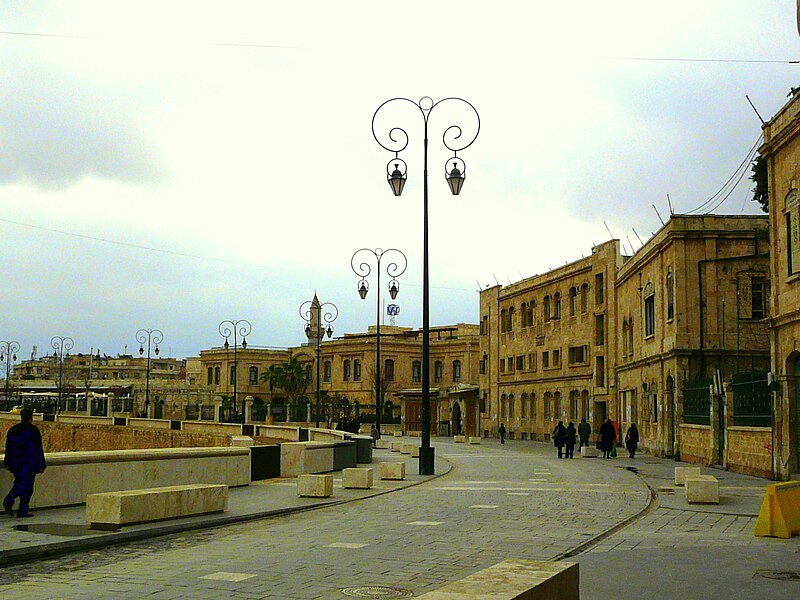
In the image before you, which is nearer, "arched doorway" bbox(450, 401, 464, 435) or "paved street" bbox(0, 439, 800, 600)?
"paved street" bbox(0, 439, 800, 600)

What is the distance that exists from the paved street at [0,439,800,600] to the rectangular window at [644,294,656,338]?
863 inches

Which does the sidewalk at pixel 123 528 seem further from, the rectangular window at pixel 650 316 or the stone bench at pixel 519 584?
the rectangular window at pixel 650 316

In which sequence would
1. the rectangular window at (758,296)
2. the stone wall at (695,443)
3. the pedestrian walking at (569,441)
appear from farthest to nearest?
the pedestrian walking at (569,441) → the rectangular window at (758,296) → the stone wall at (695,443)

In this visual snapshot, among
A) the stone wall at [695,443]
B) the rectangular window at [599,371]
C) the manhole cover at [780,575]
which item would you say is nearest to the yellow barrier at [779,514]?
the manhole cover at [780,575]

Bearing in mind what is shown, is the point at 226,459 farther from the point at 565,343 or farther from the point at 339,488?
the point at 565,343

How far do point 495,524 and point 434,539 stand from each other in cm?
221

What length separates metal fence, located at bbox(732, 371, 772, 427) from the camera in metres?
26.3

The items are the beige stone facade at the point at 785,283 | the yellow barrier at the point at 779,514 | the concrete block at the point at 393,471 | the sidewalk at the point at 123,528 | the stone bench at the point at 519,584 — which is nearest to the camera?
the stone bench at the point at 519,584

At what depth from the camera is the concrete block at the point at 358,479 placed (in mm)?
21609

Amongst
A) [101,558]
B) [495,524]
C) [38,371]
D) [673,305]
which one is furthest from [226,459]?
[38,371]

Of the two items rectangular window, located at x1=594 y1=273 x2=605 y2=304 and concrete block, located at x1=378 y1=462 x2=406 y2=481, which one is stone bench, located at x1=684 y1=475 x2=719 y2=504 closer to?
concrete block, located at x1=378 y1=462 x2=406 y2=481

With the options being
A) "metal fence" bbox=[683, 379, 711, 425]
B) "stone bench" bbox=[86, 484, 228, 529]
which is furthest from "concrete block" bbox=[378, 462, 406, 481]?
"metal fence" bbox=[683, 379, 711, 425]

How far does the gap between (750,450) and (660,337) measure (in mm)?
12540

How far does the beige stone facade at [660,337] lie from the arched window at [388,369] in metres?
30.3
